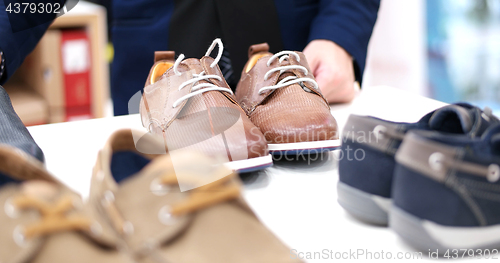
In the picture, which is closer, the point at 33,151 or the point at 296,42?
the point at 33,151

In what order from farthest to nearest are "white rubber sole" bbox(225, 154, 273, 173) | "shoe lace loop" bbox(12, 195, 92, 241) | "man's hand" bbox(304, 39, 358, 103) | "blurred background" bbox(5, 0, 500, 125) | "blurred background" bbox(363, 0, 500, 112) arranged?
"blurred background" bbox(363, 0, 500, 112) < "blurred background" bbox(5, 0, 500, 125) < "man's hand" bbox(304, 39, 358, 103) < "white rubber sole" bbox(225, 154, 273, 173) < "shoe lace loop" bbox(12, 195, 92, 241)

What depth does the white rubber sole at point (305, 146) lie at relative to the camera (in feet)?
1.96

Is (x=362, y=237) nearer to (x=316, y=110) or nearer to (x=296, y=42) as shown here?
(x=316, y=110)

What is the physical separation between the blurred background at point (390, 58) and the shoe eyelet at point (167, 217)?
192 cm

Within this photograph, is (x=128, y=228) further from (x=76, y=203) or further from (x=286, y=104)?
(x=286, y=104)

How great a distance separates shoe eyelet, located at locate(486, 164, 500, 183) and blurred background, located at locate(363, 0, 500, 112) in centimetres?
223

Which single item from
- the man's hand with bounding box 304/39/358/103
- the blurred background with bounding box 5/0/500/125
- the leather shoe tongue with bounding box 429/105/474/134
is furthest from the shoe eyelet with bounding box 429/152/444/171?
the blurred background with bounding box 5/0/500/125

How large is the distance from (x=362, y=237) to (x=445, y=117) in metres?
0.17

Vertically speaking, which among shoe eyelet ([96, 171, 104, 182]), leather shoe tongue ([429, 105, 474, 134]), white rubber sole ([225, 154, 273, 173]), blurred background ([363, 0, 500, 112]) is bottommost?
blurred background ([363, 0, 500, 112])

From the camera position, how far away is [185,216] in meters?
0.34

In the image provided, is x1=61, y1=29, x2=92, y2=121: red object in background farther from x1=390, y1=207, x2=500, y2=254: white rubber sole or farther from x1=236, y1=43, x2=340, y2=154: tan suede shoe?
x1=390, y1=207, x2=500, y2=254: white rubber sole

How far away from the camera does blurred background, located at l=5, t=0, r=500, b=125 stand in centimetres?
208

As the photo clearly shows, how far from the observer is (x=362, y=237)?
0.43 metres

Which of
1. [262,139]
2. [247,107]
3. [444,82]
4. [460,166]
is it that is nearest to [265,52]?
[247,107]
